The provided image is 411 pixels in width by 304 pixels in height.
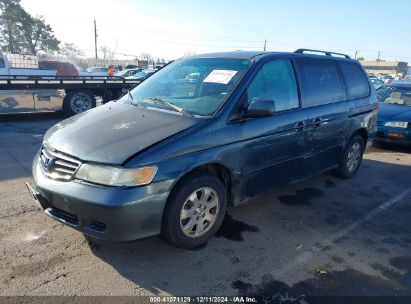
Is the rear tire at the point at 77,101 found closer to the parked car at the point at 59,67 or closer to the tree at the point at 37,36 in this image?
the parked car at the point at 59,67

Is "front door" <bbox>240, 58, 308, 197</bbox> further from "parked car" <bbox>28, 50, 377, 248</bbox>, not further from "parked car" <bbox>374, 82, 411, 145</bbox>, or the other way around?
"parked car" <bbox>374, 82, 411, 145</bbox>

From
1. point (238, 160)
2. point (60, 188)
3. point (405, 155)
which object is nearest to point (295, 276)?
point (238, 160)

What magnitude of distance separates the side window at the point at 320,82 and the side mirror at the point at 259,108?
104 centimetres

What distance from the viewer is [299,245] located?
3561 mm

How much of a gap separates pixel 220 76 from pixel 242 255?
1861 mm

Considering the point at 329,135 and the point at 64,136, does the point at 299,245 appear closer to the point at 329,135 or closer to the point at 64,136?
the point at 329,135

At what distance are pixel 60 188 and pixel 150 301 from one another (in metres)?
1.16

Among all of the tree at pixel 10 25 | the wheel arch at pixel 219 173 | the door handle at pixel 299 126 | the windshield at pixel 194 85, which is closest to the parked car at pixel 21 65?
the windshield at pixel 194 85

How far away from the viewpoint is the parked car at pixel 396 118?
7.91 m

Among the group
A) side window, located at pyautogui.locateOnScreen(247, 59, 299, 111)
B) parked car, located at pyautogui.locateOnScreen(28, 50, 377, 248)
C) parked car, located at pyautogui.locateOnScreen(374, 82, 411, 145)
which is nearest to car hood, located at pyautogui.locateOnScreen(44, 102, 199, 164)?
parked car, located at pyautogui.locateOnScreen(28, 50, 377, 248)

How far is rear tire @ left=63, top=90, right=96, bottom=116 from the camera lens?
1105 cm

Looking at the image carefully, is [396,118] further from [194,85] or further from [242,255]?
[242,255]

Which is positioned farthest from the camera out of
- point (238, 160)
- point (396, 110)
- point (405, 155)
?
point (396, 110)

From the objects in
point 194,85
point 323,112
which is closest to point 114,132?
point 194,85
